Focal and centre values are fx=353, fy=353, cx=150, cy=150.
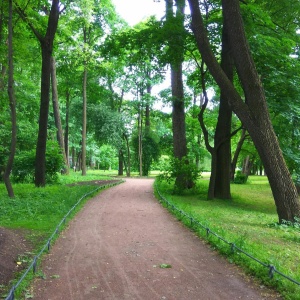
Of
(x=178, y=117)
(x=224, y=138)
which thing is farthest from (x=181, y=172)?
(x=178, y=117)

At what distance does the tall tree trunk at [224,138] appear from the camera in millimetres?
16844

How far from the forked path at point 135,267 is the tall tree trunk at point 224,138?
25.4ft

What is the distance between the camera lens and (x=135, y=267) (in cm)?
627

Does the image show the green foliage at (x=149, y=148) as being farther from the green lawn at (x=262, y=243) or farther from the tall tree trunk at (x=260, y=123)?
the tall tree trunk at (x=260, y=123)

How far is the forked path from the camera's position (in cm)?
515

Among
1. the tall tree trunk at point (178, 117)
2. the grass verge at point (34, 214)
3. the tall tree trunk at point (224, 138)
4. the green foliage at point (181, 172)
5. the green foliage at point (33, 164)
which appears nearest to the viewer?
the grass verge at point (34, 214)

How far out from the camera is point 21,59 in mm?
22656

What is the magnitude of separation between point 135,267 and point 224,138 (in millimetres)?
11396

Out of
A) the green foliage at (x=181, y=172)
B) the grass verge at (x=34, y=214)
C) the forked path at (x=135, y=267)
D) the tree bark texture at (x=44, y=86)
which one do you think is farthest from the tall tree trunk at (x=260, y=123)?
the tree bark texture at (x=44, y=86)

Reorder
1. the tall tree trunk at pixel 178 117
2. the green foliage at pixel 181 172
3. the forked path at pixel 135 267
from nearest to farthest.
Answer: the forked path at pixel 135 267
the tall tree trunk at pixel 178 117
the green foliage at pixel 181 172

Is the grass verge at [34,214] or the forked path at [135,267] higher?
the grass verge at [34,214]

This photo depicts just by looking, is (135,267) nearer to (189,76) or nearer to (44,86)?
(44,86)

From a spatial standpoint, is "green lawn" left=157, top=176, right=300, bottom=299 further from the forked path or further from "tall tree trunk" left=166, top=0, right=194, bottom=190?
"tall tree trunk" left=166, top=0, right=194, bottom=190

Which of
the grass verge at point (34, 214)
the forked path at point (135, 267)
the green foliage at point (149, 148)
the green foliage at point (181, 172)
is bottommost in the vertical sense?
the forked path at point (135, 267)
